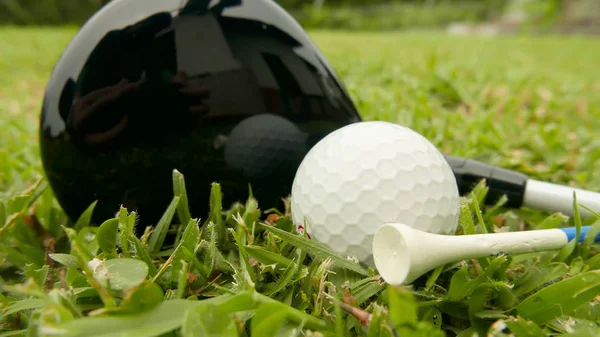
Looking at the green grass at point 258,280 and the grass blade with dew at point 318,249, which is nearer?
the green grass at point 258,280

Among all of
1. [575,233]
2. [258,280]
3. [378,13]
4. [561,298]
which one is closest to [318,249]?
[258,280]

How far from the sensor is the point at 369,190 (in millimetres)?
1141

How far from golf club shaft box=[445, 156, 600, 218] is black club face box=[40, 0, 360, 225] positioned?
530mm

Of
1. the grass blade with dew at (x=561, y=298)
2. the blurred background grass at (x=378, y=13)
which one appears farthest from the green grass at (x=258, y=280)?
the blurred background grass at (x=378, y=13)

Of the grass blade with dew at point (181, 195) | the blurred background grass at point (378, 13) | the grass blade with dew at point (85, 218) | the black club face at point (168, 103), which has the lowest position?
the blurred background grass at point (378, 13)

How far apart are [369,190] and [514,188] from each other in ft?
2.04

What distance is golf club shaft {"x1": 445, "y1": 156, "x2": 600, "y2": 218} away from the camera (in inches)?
57.2

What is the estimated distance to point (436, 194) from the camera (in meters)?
1.16

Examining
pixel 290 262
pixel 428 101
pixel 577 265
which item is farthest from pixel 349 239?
pixel 428 101

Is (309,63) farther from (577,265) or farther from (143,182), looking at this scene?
(577,265)

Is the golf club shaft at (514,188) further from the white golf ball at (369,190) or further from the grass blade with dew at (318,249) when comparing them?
the grass blade with dew at (318,249)

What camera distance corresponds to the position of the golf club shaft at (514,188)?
1.45 meters

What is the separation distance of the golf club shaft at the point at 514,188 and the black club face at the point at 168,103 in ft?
1.74

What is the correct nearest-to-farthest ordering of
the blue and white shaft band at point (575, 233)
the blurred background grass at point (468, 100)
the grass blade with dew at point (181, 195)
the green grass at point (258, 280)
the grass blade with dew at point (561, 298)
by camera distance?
the green grass at point (258, 280) < the grass blade with dew at point (561, 298) < the blue and white shaft band at point (575, 233) < the grass blade with dew at point (181, 195) < the blurred background grass at point (468, 100)
